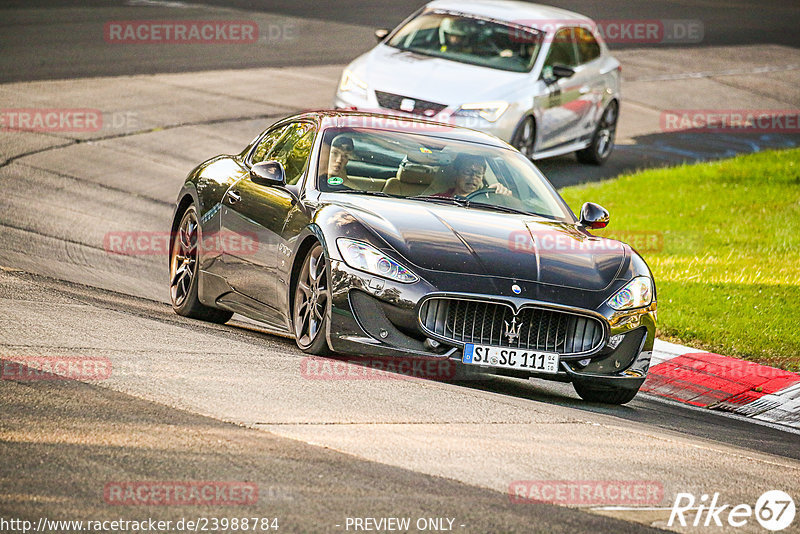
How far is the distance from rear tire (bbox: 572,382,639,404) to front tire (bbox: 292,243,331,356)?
5.48ft

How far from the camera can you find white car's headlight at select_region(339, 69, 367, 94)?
1644 centimetres

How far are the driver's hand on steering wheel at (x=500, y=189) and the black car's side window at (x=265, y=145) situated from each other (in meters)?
1.77

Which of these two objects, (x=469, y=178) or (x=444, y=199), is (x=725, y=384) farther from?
(x=444, y=199)

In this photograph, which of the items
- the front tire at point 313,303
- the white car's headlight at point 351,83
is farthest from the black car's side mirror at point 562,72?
the front tire at point 313,303

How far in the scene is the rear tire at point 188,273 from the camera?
10.2 meters

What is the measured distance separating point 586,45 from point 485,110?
11.9 feet

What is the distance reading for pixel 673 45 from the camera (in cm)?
3412

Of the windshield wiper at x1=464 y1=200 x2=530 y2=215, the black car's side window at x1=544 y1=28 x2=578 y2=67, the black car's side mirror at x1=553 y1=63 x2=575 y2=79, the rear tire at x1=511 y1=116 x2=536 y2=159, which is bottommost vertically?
the rear tire at x1=511 y1=116 x2=536 y2=159

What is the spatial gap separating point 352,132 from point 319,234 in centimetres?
158

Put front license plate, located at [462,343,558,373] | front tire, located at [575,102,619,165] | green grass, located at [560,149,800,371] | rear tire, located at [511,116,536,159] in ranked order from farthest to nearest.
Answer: front tire, located at [575,102,619,165] → rear tire, located at [511,116,536,159] → green grass, located at [560,149,800,371] → front license plate, located at [462,343,558,373]

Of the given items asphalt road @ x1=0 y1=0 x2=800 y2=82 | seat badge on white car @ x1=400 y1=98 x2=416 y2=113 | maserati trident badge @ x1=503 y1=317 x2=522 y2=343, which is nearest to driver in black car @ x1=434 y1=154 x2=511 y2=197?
maserati trident badge @ x1=503 y1=317 x2=522 y2=343

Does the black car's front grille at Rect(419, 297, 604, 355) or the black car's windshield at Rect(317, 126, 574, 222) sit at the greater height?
the black car's windshield at Rect(317, 126, 574, 222)

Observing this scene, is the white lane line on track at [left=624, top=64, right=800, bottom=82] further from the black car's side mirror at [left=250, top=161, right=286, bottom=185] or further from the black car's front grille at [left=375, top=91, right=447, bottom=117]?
the black car's side mirror at [left=250, top=161, right=286, bottom=185]

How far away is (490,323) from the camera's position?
26.2ft
